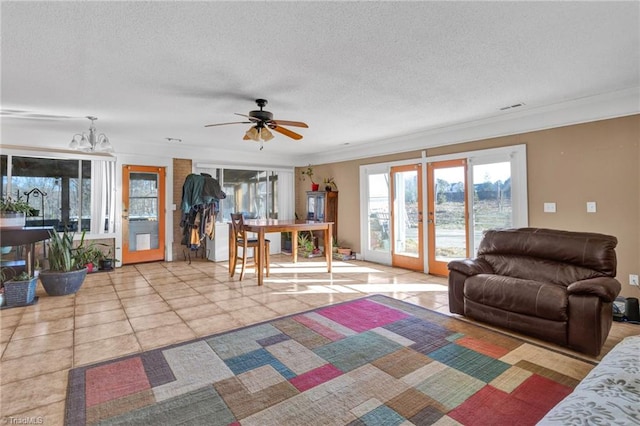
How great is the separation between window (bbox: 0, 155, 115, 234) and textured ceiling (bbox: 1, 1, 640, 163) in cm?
103

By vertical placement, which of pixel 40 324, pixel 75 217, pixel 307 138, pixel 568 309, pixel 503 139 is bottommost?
pixel 40 324

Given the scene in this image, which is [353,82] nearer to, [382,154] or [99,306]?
[382,154]

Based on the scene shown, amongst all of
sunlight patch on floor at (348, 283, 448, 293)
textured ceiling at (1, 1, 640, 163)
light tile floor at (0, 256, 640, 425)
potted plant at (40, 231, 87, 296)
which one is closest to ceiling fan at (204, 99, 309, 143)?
textured ceiling at (1, 1, 640, 163)

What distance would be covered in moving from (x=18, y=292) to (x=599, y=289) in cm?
577

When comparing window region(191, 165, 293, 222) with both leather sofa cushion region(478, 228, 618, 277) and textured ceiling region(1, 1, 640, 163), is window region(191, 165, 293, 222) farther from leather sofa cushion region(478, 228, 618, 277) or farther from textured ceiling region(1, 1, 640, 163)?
leather sofa cushion region(478, 228, 618, 277)

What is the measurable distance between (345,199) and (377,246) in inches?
51.3

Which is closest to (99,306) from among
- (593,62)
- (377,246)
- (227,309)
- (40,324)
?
(40,324)

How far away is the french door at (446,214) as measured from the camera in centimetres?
499

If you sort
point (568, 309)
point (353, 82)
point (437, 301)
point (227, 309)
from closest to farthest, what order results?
point (568, 309)
point (353, 82)
point (227, 309)
point (437, 301)

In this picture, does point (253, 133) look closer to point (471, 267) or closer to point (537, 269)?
point (471, 267)

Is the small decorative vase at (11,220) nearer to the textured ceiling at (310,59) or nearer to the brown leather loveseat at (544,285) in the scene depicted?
the textured ceiling at (310,59)

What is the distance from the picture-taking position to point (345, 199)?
7.13m

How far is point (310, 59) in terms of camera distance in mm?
2650

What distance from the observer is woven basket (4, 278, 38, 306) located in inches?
146
